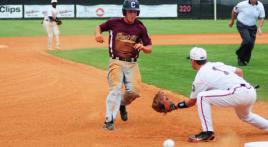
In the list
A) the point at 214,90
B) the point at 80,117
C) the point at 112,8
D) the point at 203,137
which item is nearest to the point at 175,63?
the point at 80,117

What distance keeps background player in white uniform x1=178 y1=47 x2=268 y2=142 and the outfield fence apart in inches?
1497

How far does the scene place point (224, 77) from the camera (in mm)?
8633

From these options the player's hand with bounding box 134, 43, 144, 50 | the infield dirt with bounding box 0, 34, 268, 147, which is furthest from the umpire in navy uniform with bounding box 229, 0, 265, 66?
the player's hand with bounding box 134, 43, 144, 50

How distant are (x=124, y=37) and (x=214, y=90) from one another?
1.83 meters

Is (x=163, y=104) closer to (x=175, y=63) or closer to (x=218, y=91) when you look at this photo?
(x=218, y=91)

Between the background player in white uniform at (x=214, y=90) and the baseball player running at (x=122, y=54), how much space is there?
4.00ft

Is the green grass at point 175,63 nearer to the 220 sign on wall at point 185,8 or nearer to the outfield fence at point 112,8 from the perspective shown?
the outfield fence at point 112,8

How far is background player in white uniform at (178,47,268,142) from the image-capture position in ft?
27.9

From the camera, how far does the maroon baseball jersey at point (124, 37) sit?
9703 millimetres

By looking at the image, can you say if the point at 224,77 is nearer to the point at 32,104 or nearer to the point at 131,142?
the point at 131,142

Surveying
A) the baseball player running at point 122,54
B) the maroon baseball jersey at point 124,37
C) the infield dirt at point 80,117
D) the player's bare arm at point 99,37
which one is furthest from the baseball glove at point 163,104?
the player's bare arm at point 99,37

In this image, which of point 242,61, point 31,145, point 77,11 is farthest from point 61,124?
point 77,11

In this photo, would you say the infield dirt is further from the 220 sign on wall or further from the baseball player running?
the 220 sign on wall

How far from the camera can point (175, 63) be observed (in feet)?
63.2
